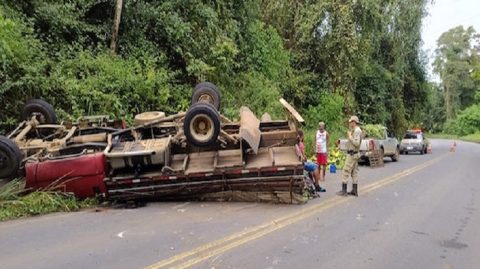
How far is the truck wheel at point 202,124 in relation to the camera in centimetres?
1037

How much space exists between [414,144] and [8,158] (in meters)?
29.7

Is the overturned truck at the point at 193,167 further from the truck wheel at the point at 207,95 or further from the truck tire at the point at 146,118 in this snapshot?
the truck wheel at the point at 207,95

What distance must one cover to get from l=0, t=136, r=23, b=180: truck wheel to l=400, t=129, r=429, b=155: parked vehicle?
2954cm

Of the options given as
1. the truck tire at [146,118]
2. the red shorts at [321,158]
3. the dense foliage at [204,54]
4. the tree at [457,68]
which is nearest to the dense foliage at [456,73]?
the tree at [457,68]

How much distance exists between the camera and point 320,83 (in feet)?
98.5

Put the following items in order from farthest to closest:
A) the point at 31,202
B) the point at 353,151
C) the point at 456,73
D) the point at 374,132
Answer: the point at 456,73
the point at 374,132
the point at 353,151
the point at 31,202

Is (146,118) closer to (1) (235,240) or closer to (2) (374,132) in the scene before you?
(1) (235,240)

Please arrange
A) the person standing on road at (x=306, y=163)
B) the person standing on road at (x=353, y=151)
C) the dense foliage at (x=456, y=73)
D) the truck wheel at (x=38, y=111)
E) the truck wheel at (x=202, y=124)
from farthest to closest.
Result: the dense foliage at (x=456, y=73) < the truck wheel at (x=38, y=111) < the person standing on road at (x=353, y=151) < the person standing on road at (x=306, y=163) < the truck wheel at (x=202, y=124)

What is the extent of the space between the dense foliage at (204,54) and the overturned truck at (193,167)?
4337mm

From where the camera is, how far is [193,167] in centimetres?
1046

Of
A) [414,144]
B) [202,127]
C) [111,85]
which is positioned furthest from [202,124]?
[414,144]

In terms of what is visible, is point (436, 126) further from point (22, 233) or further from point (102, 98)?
point (22, 233)

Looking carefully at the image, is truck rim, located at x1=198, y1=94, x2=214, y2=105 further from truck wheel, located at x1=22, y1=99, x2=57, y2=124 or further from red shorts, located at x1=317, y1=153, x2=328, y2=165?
red shorts, located at x1=317, y1=153, x2=328, y2=165

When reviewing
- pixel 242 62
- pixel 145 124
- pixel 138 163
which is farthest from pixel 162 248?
pixel 242 62
